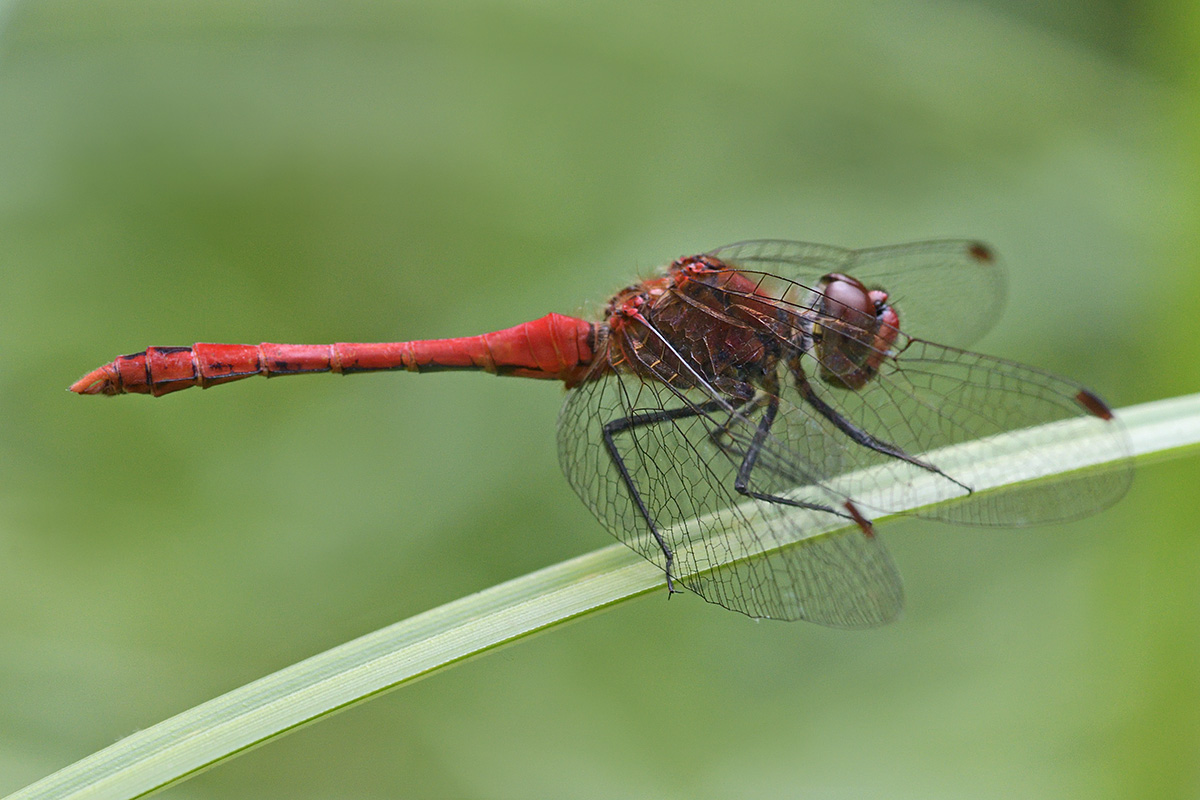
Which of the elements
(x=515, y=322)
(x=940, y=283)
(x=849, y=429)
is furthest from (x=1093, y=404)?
(x=515, y=322)

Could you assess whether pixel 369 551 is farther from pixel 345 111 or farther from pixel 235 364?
pixel 345 111

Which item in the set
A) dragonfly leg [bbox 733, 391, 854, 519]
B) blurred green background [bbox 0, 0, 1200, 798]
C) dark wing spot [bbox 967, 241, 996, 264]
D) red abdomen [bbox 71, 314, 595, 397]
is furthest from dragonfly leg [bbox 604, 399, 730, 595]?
dark wing spot [bbox 967, 241, 996, 264]

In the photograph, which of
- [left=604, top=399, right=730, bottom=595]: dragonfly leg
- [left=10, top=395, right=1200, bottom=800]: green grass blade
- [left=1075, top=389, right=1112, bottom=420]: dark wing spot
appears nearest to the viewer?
[left=10, top=395, right=1200, bottom=800]: green grass blade

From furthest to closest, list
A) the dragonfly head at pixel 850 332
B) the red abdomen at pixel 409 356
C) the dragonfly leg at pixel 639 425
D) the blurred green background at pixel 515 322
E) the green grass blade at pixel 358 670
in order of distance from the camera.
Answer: the blurred green background at pixel 515 322, the red abdomen at pixel 409 356, the dragonfly head at pixel 850 332, the dragonfly leg at pixel 639 425, the green grass blade at pixel 358 670

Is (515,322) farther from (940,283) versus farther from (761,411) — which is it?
(940,283)

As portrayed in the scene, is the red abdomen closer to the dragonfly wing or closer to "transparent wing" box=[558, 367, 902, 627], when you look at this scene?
"transparent wing" box=[558, 367, 902, 627]

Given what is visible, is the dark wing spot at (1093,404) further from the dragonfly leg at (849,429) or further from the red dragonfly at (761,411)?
the dragonfly leg at (849,429)

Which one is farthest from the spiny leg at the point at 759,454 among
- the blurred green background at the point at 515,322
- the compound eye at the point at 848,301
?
the blurred green background at the point at 515,322

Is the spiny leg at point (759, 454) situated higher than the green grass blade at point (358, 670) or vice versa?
the spiny leg at point (759, 454)
